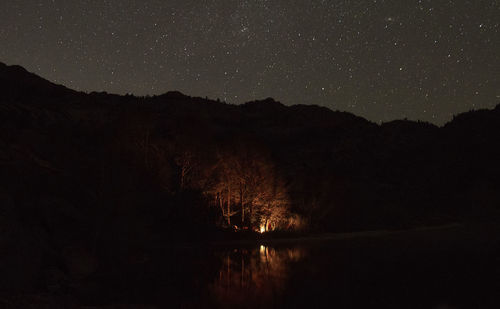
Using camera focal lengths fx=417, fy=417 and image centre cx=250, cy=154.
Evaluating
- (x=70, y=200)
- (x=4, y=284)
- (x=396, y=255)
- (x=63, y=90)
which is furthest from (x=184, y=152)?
(x=63, y=90)

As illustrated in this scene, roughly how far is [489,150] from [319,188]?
248 feet

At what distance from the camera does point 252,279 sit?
1844 centimetres

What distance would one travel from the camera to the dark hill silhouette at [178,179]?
76.2 feet

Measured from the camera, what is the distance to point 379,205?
64.7 meters

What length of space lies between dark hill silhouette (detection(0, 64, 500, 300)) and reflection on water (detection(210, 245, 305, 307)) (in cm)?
687

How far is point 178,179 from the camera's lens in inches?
1689

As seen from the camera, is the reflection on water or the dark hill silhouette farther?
the dark hill silhouette

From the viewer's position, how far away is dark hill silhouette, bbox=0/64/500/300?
2323cm

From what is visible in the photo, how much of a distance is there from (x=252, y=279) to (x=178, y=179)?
25753mm

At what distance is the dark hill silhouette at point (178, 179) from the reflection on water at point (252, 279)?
687cm

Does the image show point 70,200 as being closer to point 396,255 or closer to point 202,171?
point 202,171

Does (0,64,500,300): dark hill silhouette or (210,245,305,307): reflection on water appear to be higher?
(0,64,500,300): dark hill silhouette

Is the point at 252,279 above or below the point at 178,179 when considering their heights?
below

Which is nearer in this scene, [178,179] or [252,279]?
[252,279]
